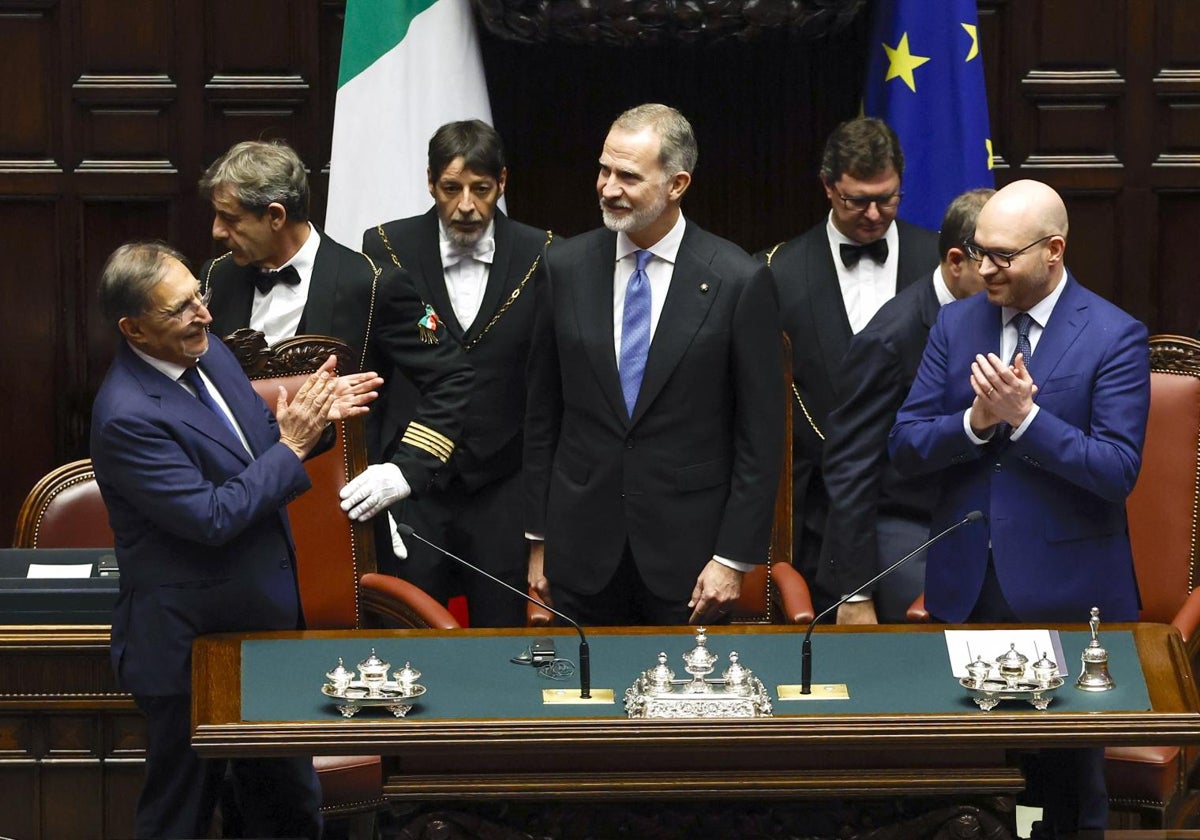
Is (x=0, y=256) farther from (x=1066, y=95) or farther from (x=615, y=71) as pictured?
(x=1066, y=95)

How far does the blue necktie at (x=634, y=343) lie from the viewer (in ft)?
13.6

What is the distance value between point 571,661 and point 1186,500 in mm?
1645

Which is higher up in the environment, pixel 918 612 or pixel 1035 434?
pixel 1035 434

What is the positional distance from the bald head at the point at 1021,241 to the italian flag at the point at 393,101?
6.95 feet

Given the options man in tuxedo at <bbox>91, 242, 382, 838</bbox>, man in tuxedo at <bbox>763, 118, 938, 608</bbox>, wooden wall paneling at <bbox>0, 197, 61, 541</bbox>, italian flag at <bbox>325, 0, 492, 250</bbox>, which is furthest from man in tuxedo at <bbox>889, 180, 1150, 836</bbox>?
wooden wall paneling at <bbox>0, 197, 61, 541</bbox>

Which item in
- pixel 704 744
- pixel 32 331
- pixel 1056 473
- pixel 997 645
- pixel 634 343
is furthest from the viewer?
pixel 32 331

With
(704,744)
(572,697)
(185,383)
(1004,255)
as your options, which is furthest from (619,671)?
(1004,255)

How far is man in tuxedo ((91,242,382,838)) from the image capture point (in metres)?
3.51

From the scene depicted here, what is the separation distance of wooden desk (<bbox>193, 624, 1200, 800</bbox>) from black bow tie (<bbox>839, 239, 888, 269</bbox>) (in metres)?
1.64

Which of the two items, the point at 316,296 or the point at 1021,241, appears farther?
the point at 316,296

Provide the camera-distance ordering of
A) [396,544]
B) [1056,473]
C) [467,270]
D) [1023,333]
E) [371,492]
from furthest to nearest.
→ [467,270] < [396,544] < [371,492] < [1023,333] < [1056,473]

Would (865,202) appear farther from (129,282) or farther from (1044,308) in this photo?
(129,282)

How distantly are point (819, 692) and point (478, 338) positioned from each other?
1.82 m

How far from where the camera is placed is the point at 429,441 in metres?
4.45
